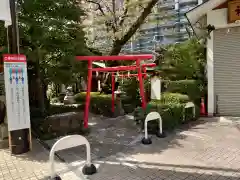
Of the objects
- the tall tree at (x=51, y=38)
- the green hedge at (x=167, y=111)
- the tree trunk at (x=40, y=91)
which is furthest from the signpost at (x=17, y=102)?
the green hedge at (x=167, y=111)

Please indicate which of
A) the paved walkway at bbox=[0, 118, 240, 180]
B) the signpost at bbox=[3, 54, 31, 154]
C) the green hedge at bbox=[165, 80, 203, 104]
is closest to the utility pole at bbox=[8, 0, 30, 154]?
the signpost at bbox=[3, 54, 31, 154]

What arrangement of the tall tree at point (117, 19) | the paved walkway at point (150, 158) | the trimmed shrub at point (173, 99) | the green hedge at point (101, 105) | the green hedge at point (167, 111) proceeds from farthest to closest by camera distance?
1. the tall tree at point (117, 19)
2. the green hedge at point (101, 105)
3. the trimmed shrub at point (173, 99)
4. the green hedge at point (167, 111)
5. the paved walkway at point (150, 158)

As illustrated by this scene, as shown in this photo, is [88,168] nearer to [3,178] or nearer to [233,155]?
[3,178]

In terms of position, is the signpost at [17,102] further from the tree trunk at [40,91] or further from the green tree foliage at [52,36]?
the tree trunk at [40,91]

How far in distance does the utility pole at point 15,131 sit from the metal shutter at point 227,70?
26.0 feet

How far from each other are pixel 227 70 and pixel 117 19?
777 cm

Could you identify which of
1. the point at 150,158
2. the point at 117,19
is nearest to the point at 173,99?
the point at 150,158

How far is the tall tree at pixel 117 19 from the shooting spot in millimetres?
12141

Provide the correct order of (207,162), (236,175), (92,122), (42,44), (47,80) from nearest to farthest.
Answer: (236,175) < (207,162) < (42,44) < (47,80) < (92,122)

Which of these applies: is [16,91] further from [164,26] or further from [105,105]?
[164,26]

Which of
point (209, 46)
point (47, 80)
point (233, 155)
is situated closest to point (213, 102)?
point (209, 46)

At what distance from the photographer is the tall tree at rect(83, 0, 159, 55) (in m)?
12.1

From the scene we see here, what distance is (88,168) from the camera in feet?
15.4

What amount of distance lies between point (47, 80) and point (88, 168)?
4.24 meters
